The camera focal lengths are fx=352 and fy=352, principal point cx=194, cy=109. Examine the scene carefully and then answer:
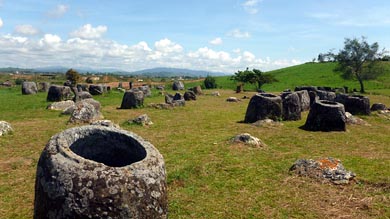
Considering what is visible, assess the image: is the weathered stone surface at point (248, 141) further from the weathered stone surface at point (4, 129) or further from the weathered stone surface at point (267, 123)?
the weathered stone surface at point (4, 129)

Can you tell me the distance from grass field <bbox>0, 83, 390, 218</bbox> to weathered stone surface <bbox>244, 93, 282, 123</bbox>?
205cm

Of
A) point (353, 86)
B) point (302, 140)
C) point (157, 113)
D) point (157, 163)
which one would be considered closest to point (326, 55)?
point (353, 86)

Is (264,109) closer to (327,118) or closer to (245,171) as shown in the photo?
(327,118)

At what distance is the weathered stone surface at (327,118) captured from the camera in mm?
20562

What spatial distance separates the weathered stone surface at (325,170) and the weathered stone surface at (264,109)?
38.5ft

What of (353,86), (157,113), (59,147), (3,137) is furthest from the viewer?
(353,86)

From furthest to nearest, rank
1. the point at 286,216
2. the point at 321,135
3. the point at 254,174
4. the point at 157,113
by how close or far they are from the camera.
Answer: the point at 157,113, the point at 321,135, the point at 254,174, the point at 286,216

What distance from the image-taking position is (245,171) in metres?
12.0

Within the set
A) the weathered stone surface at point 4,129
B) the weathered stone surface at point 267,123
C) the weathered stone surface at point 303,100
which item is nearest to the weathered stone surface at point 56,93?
the weathered stone surface at point 4,129

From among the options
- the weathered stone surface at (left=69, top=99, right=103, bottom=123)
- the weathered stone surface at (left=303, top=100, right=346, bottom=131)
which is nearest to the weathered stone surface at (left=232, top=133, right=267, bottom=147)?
the weathered stone surface at (left=303, top=100, right=346, bottom=131)

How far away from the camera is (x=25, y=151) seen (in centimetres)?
1480

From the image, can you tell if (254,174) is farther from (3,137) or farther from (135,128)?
(3,137)

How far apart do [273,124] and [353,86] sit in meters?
58.9

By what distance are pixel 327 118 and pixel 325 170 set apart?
33.7ft
